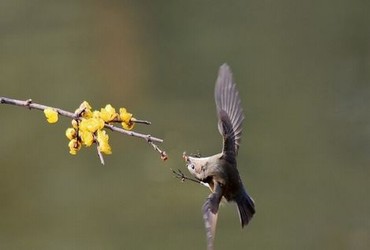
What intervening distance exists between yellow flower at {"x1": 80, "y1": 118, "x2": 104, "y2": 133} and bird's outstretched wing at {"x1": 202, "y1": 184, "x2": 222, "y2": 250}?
14 centimetres

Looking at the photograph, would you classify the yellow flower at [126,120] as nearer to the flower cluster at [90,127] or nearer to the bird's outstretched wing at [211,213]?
the flower cluster at [90,127]

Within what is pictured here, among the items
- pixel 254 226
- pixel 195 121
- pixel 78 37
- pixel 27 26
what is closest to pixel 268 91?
pixel 195 121

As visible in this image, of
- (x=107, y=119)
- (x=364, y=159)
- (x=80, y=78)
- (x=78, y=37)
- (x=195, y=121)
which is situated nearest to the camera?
(x=107, y=119)

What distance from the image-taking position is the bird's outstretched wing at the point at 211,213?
30.3 inches

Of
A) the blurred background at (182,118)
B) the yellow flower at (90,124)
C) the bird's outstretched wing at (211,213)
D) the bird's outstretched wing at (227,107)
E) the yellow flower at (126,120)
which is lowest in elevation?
the bird's outstretched wing at (211,213)

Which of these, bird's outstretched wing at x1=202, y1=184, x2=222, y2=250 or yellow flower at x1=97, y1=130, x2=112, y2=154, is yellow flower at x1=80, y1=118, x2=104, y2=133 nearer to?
yellow flower at x1=97, y1=130, x2=112, y2=154

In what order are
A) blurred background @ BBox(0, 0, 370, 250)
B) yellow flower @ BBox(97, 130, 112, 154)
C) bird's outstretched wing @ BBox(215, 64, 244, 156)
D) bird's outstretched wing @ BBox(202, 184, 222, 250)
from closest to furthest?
1. bird's outstretched wing @ BBox(202, 184, 222, 250)
2. yellow flower @ BBox(97, 130, 112, 154)
3. bird's outstretched wing @ BBox(215, 64, 244, 156)
4. blurred background @ BBox(0, 0, 370, 250)

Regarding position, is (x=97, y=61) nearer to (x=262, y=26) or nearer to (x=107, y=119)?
(x=262, y=26)

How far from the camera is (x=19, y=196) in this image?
3.69 metres

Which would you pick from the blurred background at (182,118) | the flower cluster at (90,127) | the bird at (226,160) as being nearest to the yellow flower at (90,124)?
the flower cluster at (90,127)

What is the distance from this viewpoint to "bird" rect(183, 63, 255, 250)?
3.17 feet

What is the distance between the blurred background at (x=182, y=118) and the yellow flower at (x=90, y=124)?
7.66 ft

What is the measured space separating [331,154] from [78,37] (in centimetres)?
172

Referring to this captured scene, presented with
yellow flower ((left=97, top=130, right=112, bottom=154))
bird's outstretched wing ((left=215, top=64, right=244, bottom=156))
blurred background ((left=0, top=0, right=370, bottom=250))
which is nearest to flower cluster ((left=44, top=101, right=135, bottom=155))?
yellow flower ((left=97, top=130, right=112, bottom=154))
